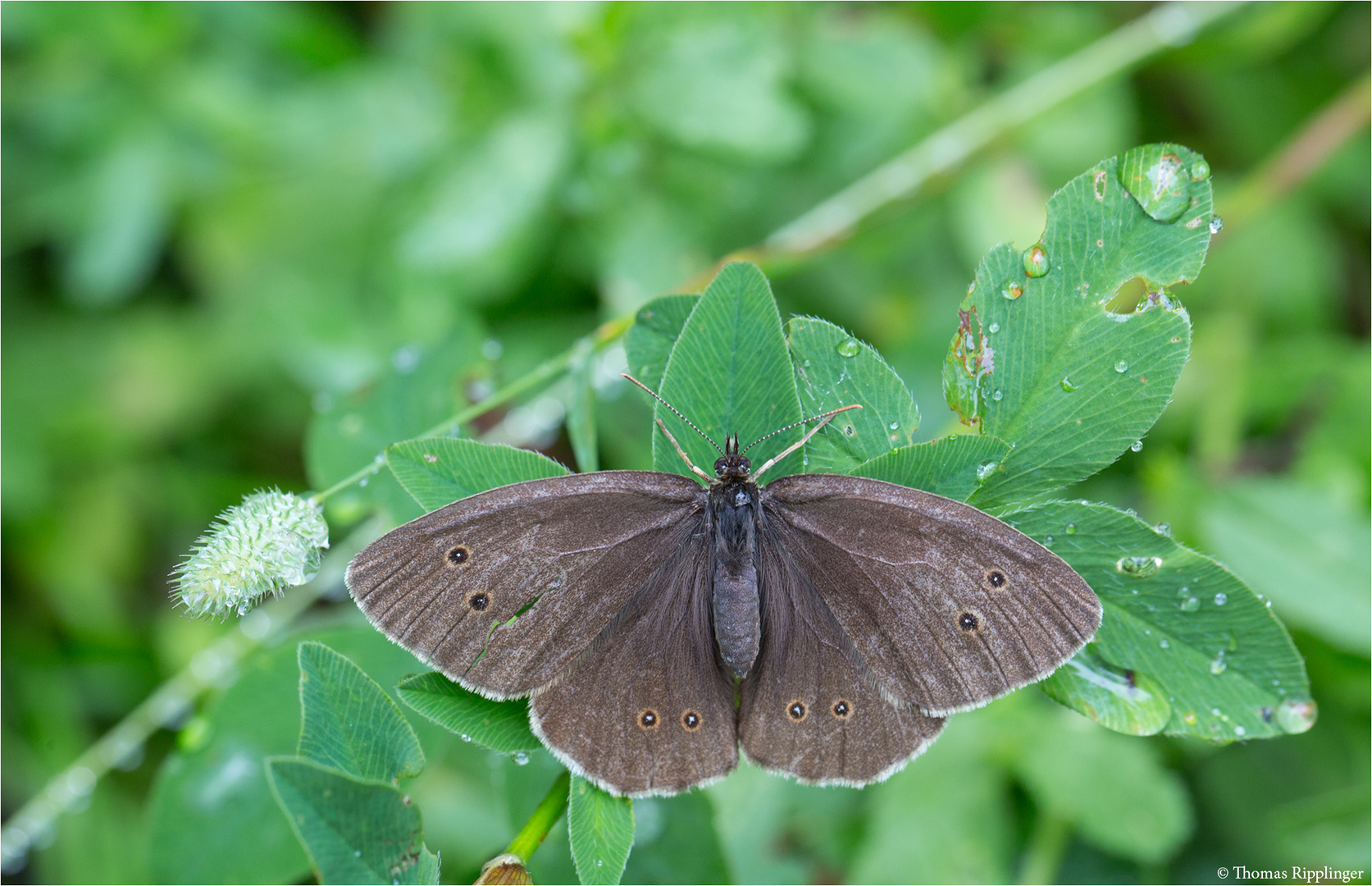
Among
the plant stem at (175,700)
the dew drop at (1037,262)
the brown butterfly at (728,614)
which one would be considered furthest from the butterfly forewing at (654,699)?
the plant stem at (175,700)

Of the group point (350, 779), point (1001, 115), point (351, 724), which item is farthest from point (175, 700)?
point (1001, 115)

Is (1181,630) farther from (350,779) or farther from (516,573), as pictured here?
(350,779)

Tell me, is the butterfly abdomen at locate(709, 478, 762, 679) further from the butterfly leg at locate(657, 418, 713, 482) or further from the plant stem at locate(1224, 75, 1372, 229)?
the plant stem at locate(1224, 75, 1372, 229)

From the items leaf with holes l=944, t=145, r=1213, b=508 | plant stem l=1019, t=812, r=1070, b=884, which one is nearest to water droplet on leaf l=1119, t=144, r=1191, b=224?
leaf with holes l=944, t=145, r=1213, b=508

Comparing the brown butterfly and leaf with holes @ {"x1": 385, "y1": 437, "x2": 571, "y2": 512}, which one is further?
leaf with holes @ {"x1": 385, "y1": 437, "x2": 571, "y2": 512}

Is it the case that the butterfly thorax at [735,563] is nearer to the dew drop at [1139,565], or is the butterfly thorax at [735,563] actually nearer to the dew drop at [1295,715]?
the dew drop at [1139,565]

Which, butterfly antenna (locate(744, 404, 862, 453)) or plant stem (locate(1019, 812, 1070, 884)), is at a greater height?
butterfly antenna (locate(744, 404, 862, 453))
